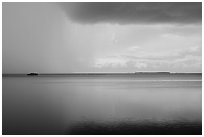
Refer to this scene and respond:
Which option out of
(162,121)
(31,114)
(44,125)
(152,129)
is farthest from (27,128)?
(162,121)

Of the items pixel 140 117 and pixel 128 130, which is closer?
pixel 128 130

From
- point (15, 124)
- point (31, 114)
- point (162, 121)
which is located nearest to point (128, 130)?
point (162, 121)

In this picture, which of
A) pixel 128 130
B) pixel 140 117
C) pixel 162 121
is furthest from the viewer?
pixel 140 117

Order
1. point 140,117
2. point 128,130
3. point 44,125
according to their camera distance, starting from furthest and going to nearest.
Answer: point 140,117 < point 44,125 < point 128,130

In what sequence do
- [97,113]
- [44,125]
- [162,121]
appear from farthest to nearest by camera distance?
[97,113] → [162,121] → [44,125]

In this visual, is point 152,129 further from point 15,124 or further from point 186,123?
point 15,124

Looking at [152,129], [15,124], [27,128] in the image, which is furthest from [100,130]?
[15,124]

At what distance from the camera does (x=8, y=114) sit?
19438 millimetres

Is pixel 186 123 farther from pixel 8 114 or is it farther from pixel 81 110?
pixel 8 114

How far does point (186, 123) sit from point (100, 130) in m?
6.23

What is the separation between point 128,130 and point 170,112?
26.1 feet

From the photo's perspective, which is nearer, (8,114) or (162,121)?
(162,121)

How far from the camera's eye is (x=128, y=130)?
14375 mm

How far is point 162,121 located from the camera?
1728cm
